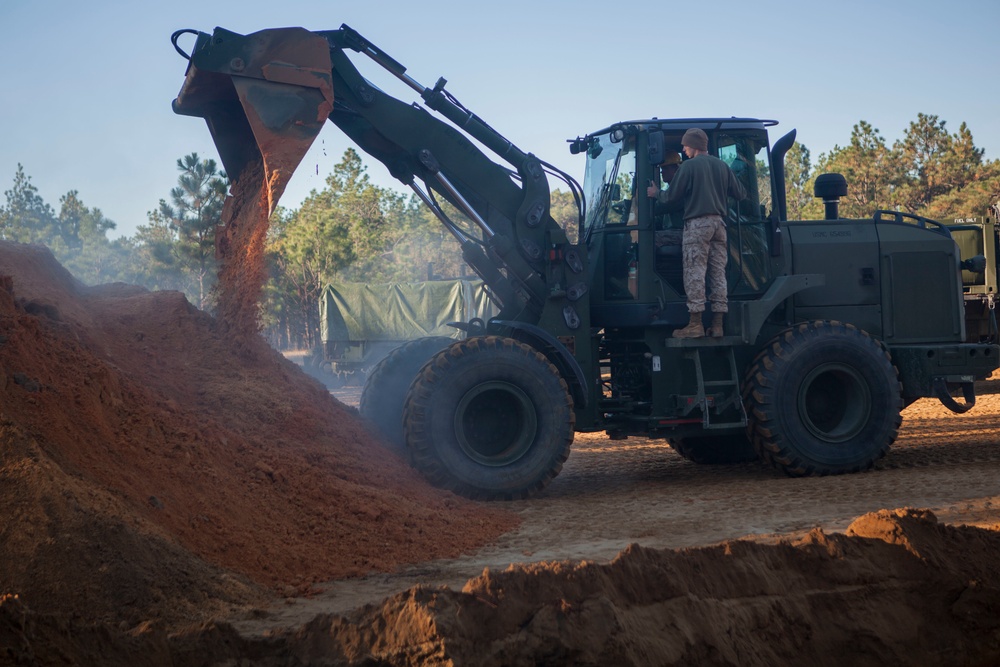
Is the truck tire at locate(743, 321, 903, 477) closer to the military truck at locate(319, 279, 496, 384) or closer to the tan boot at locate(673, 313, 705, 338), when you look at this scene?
the tan boot at locate(673, 313, 705, 338)

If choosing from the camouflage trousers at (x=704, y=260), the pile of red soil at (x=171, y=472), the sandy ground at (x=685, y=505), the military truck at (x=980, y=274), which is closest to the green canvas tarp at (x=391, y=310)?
the military truck at (x=980, y=274)

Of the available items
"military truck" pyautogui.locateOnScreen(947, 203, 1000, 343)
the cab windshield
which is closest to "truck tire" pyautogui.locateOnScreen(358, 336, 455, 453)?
the cab windshield

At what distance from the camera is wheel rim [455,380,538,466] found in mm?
8164

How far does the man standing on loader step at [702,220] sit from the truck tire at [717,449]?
2035 millimetres

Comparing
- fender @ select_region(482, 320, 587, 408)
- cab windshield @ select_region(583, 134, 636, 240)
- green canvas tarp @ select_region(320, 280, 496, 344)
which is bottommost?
fender @ select_region(482, 320, 587, 408)

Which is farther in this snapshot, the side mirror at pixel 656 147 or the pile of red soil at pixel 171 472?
the side mirror at pixel 656 147

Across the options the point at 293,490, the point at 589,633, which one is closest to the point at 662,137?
the point at 293,490

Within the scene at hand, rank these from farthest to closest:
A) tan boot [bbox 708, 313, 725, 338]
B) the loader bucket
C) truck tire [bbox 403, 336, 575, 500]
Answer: tan boot [bbox 708, 313, 725, 338] < truck tire [bbox 403, 336, 575, 500] < the loader bucket

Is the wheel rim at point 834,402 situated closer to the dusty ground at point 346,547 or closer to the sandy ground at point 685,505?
the sandy ground at point 685,505

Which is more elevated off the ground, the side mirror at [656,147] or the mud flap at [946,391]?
the side mirror at [656,147]

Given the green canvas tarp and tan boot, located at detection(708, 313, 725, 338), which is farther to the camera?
the green canvas tarp

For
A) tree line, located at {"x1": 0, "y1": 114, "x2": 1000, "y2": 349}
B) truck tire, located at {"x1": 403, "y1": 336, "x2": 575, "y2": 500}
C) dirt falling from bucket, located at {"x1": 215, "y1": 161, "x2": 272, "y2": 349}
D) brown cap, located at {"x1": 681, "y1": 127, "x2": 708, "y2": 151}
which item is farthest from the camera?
tree line, located at {"x1": 0, "y1": 114, "x2": 1000, "y2": 349}

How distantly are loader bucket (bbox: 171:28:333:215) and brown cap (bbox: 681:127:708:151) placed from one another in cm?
318

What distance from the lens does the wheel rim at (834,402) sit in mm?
8977
